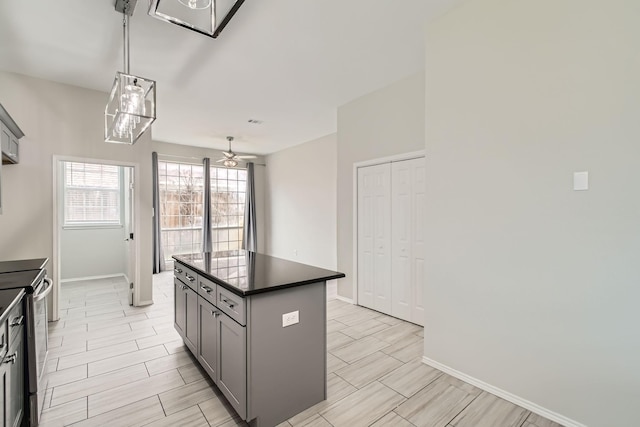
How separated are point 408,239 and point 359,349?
144 cm

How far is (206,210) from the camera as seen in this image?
24.3 feet

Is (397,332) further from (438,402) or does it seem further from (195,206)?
(195,206)

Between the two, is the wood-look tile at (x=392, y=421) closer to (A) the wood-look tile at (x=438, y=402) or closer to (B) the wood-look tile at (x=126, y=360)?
(A) the wood-look tile at (x=438, y=402)

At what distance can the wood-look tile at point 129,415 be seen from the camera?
76.5 inches

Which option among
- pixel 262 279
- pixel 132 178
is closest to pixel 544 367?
pixel 262 279

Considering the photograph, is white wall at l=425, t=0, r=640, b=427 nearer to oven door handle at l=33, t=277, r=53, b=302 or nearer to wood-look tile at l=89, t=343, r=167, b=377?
wood-look tile at l=89, t=343, r=167, b=377

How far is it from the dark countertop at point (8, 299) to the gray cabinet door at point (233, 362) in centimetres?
107

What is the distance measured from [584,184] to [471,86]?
1081mm

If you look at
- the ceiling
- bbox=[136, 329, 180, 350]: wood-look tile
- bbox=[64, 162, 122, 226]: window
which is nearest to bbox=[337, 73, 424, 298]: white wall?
the ceiling

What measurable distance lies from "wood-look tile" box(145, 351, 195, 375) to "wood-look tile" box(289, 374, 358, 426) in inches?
50.3

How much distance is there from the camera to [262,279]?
6.51ft

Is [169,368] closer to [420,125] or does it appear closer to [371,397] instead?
[371,397]

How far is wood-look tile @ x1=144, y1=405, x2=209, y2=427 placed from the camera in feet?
6.29

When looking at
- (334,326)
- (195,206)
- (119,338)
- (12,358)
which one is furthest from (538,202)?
(195,206)
